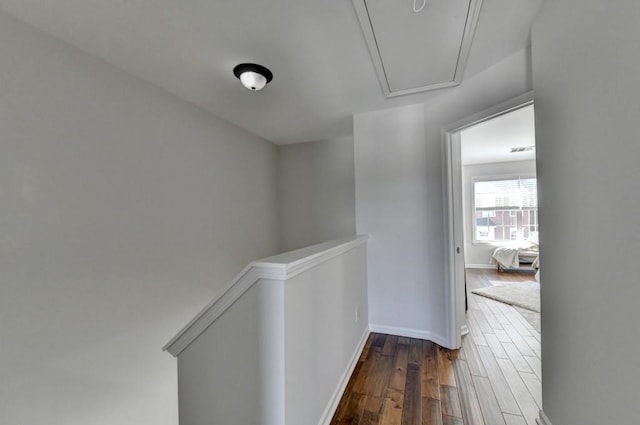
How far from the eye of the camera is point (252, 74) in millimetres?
1862

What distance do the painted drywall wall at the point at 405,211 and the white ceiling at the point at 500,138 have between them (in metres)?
0.61

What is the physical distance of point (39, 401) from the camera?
4.96 feet

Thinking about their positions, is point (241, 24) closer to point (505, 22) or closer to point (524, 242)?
point (505, 22)

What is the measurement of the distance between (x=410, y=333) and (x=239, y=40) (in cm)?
297

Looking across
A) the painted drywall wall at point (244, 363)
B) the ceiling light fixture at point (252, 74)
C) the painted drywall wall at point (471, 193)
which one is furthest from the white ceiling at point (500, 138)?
the painted drywall wall at point (244, 363)

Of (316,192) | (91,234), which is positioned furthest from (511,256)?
(91,234)

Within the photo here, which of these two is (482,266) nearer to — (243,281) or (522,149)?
(522,149)

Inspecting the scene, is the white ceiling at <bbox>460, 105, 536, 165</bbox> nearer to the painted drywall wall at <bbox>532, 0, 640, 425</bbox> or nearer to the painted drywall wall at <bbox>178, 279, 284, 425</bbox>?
the painted drywall wall at <bbox>532, 0, 640, 425</bbox>

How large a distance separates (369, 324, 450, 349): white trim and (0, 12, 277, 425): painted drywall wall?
1.92 m

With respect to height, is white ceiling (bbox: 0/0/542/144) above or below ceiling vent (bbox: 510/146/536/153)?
below

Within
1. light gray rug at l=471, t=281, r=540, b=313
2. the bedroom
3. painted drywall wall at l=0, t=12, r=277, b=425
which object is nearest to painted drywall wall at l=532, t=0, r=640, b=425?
light gray rug at l=471, t=281, r=540, b=313

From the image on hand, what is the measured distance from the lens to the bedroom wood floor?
1623 millimetres

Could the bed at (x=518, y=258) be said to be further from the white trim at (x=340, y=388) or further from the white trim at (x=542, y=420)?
the white trim at (x=542, y=420)

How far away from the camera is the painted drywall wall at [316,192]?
3.76 m
